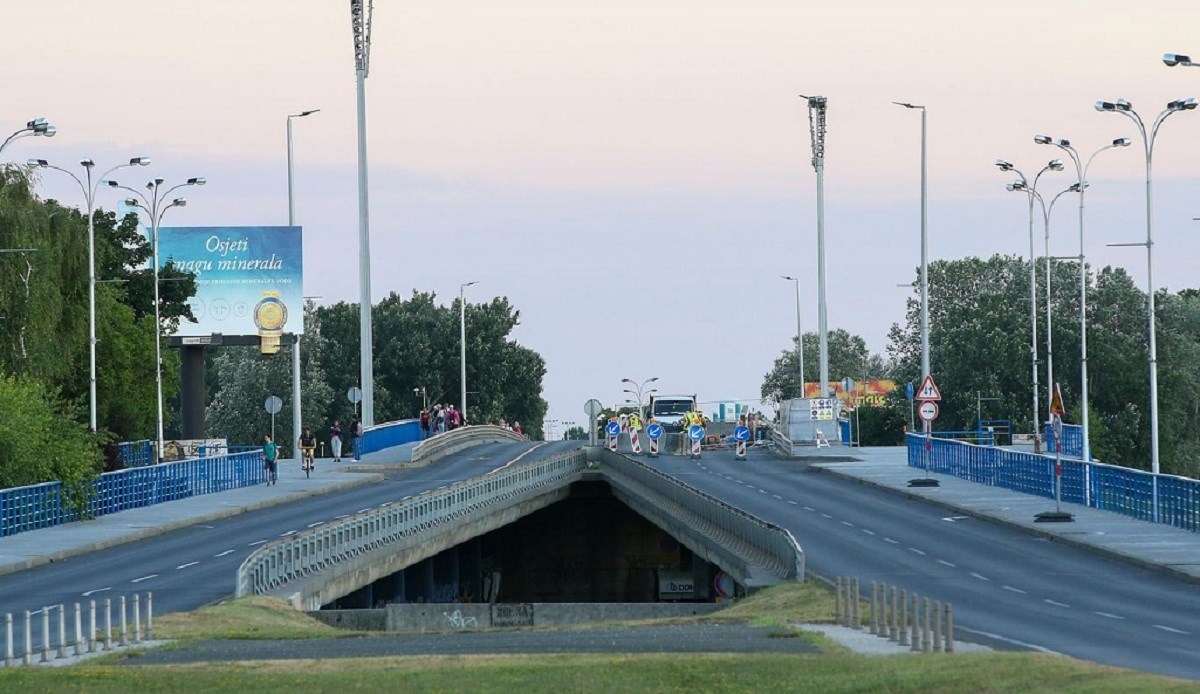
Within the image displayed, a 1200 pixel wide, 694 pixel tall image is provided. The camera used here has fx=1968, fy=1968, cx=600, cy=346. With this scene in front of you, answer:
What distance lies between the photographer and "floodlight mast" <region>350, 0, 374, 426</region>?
273 feet

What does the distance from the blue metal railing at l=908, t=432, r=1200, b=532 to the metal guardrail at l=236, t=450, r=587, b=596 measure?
538 inches

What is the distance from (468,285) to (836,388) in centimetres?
7933

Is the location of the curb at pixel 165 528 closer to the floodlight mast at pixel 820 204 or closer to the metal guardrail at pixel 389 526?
the metal guardrail at pixel 389 526

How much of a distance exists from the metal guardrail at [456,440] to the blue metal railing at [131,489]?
35.2 ft

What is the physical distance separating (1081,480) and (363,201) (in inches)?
1513

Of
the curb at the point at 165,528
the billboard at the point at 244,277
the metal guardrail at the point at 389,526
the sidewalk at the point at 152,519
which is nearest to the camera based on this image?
the metal guardrail at the point at 389,526

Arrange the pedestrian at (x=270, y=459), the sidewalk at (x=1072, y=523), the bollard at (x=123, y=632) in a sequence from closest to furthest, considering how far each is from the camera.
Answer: the bollard at (x=123, y=632) < the sidewalk at (x=1072, y=523) < the pedestrian at (x=270, y=459)

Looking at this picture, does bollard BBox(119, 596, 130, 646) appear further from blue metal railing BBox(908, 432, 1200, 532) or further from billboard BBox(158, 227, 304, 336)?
billboard BBox(158, 227, 304, 336)

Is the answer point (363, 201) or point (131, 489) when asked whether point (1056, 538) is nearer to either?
point (131, 489)

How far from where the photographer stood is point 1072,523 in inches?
Result: 1879

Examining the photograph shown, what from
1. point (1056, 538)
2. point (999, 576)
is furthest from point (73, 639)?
point (1056, 538)

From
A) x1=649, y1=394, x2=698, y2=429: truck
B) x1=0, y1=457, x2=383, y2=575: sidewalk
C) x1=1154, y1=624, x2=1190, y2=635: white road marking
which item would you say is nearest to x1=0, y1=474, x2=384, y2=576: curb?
x1=0, y1=457, x2=383, y2=575: sidewalk

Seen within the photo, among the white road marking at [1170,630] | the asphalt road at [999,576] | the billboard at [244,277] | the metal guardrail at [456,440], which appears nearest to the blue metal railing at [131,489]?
the metal guardrail at [456,440]

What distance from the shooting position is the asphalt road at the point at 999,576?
85.5ft
